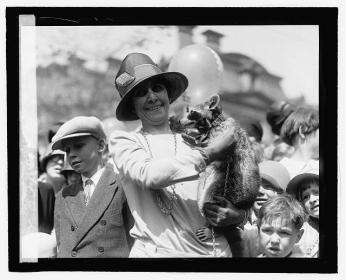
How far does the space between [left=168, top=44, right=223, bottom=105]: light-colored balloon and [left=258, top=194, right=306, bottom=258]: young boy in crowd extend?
83cm

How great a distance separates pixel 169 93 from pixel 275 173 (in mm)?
882

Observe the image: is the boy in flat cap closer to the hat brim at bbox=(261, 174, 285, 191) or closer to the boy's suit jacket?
the boy's suit jacket

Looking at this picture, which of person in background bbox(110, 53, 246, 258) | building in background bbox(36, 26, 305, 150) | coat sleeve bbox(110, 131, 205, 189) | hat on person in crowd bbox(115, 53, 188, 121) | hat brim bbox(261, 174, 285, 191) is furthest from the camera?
building in background bbox(36, 26, 305, 150)

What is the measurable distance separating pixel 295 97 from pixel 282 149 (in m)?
0.37

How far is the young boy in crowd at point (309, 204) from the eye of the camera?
20.3 feet

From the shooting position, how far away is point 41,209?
20.5 feet

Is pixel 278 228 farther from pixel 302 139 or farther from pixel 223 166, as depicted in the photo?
pixel 302 139

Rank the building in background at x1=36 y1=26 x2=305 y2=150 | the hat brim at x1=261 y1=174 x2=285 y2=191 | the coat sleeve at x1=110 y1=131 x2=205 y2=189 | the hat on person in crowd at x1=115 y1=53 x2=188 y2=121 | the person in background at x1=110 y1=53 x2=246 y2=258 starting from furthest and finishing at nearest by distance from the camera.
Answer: the building in background at x1=36 y1=26 x2=305 y2=150, the hat brim at x1=261 y1=174 x2=285 y2=191, the hat on person in crowd at x1=115 y1=53 x2=188 y2=121, the person in background at x1=110 y1=53 x2=246 y2=258, the coat sleeve at x1=110 y1=131 x2=205 y2=189

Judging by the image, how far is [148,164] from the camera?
5.76m

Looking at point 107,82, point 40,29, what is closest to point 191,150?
point 107,82

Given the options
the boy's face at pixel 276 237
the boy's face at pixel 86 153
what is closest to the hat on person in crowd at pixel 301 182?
the boy's face at pixel 276 237

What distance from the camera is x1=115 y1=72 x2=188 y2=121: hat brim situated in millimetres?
6066

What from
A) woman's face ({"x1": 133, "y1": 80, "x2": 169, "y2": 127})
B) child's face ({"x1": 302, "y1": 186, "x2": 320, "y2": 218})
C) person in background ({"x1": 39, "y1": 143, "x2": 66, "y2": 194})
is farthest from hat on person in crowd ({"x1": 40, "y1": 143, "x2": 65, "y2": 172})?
child's face ({"x1": 302, "y1": 186, "x2": 320, "y2": 218})

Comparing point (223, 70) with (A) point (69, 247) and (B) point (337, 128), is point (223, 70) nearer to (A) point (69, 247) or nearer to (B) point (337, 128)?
(B) point (337, 128)
